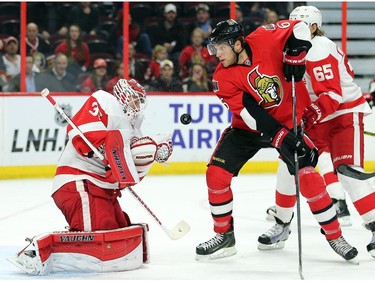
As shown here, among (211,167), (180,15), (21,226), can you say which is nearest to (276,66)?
(211,167)

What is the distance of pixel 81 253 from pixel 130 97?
677 millimetres

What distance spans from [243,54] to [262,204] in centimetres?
205

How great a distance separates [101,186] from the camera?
4.08 metres

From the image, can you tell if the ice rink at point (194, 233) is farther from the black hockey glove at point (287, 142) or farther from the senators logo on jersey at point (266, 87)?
the senators logo on jersey at point (266, 87)

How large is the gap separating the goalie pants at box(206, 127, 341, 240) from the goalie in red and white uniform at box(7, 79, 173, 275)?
0.32 metres

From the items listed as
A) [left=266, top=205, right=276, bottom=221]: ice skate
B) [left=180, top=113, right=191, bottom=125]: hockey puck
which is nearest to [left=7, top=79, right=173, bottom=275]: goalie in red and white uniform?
[left=180, top=113, right=191, bottom=125]: hockey puck

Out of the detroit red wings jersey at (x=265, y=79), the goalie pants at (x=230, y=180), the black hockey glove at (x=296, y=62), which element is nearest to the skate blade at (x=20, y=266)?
the goalie pants at (x=230, y=180)

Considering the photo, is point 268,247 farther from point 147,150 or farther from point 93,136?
point 93,136

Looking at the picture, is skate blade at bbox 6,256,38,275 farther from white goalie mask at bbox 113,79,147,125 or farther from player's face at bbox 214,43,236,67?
player's face at bbox 214,43,236,67

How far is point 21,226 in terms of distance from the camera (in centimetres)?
522

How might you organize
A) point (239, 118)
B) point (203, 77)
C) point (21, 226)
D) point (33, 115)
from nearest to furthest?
point (239, 118), point (21, 226), point (33, 115), point (203, 77)

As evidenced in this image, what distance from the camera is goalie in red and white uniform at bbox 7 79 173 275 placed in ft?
12.8

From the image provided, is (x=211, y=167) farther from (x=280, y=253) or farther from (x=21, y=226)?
(x=21, y=226)

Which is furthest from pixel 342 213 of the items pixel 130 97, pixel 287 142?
pixel 130 97
